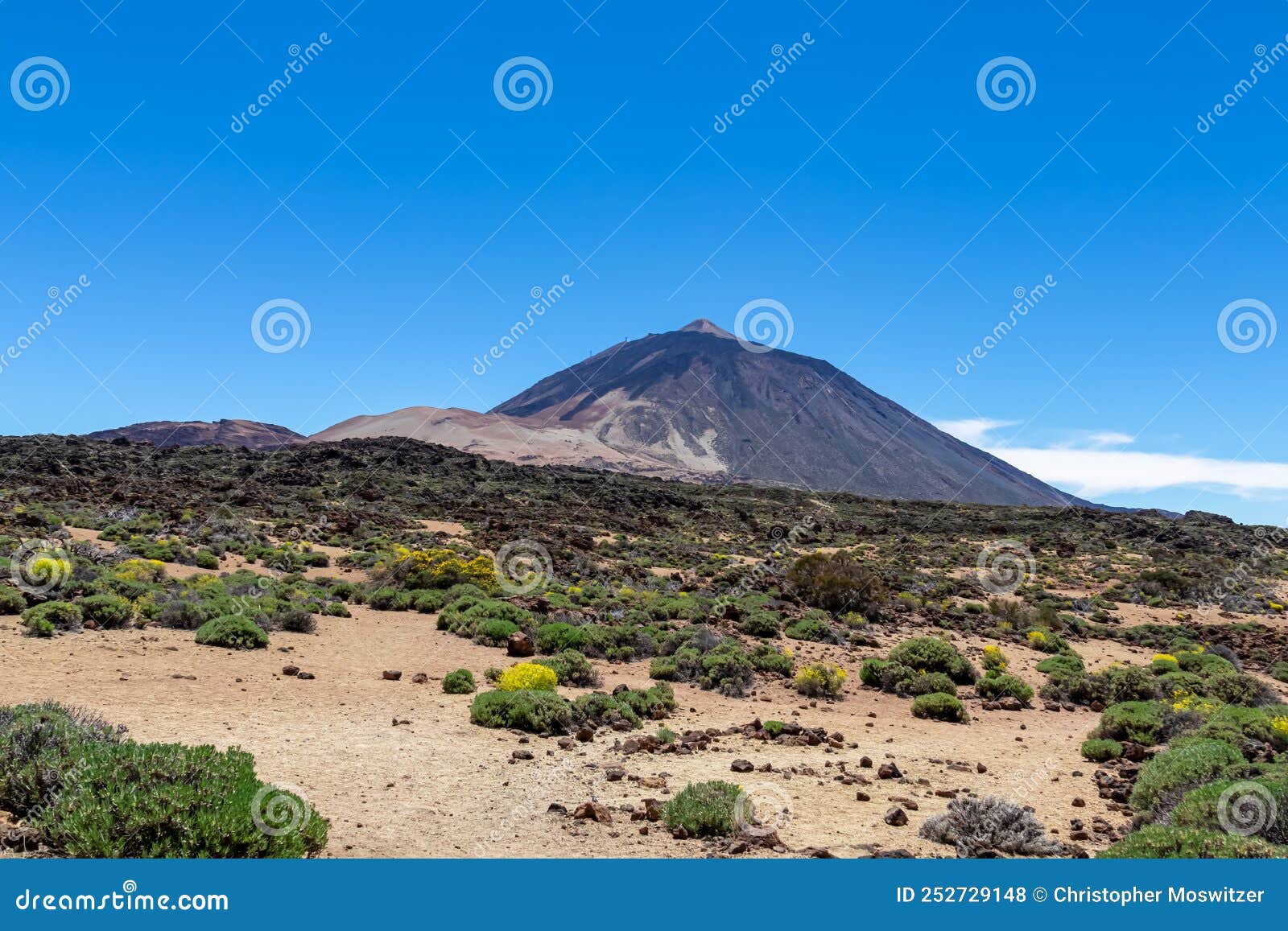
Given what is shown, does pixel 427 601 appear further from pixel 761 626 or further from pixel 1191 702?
pixel 1191 702

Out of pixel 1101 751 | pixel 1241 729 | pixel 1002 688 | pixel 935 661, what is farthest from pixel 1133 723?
pixel 935 661

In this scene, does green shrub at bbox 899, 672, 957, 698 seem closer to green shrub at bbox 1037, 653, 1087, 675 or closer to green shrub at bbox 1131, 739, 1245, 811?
green shrub at bbox 1037, 653, 1087, 675

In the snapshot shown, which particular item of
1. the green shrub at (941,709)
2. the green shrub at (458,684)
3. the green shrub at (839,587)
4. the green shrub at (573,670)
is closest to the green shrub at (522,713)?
the green shrub at (458,684)

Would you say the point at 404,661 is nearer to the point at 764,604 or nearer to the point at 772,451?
the point at 764,604

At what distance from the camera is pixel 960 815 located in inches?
281

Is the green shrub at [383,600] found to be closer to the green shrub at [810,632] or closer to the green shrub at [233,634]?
the green shrub at [233,634]

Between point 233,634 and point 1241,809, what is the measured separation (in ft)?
44.3

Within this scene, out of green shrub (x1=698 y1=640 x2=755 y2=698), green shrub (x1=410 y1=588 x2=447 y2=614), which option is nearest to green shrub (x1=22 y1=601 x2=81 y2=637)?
green shrub (x1=410 y1=588 x2=447 y2=614)

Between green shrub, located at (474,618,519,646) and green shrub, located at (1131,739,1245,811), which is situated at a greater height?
green shrub, located at (474,618,519,646)

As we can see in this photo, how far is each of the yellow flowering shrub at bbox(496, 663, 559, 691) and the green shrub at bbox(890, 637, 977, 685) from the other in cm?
687

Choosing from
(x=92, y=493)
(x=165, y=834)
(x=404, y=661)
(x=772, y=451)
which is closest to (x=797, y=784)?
(x=165, y=834)

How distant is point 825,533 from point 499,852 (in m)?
42.7

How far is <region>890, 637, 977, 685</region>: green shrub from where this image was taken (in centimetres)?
1555

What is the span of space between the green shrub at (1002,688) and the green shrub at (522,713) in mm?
8270
